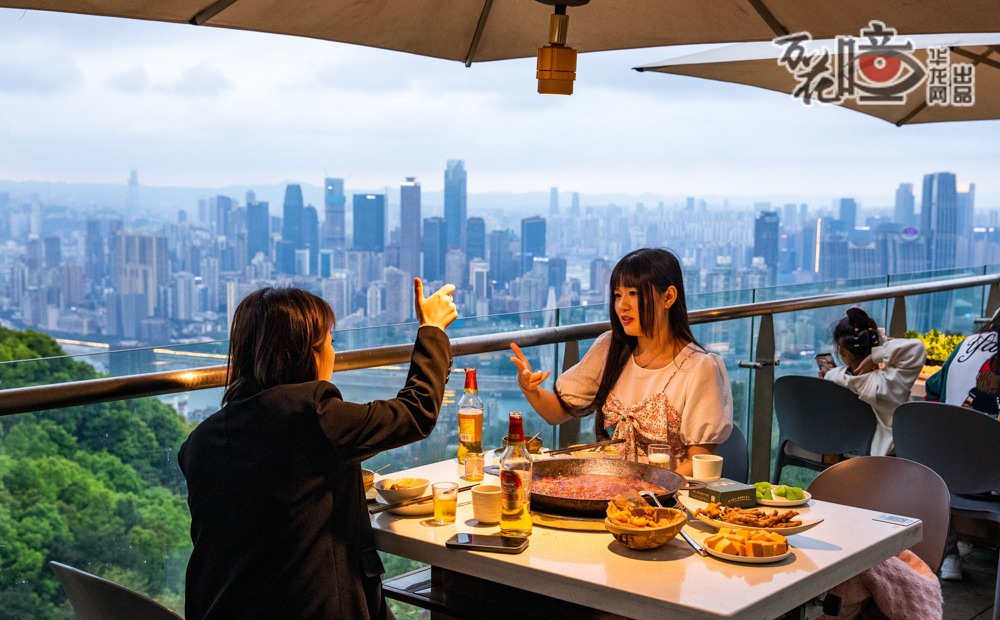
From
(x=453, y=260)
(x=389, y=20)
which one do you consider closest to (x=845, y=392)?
(x=389, y=20)

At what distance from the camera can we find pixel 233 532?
6.02 ft

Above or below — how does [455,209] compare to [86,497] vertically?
above

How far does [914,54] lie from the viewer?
5293 millimetres

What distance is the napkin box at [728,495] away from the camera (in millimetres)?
2197

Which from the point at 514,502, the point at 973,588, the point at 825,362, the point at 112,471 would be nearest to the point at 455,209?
the point at 825,362

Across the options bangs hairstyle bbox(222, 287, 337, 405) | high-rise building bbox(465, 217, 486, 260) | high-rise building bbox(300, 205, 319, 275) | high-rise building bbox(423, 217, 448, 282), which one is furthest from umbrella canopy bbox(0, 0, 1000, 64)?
high-rise building bbox(465, 217, 486, 260)

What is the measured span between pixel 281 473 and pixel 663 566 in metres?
0.82

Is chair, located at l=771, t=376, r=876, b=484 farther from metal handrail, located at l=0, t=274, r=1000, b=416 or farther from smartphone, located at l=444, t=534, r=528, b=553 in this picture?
smartphone, located at l=444, t=534, r=528, b=553

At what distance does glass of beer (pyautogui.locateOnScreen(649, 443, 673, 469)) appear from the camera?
8.13 feet

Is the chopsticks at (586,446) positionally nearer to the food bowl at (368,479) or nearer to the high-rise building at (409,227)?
the food bowl at (368,479)

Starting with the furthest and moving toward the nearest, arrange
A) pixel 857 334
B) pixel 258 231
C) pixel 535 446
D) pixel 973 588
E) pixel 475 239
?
pixel 475 239 → pixel 258 231 → pixel 857 334 → pixel 973 588 → pixel 535 446

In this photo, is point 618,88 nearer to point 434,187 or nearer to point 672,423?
point 434,187

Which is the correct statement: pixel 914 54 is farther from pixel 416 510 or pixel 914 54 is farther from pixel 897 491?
pixel 416 510

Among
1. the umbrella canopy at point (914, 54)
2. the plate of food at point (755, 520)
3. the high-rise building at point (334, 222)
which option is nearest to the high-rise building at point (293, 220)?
the high-rise building at point (334, 222)
